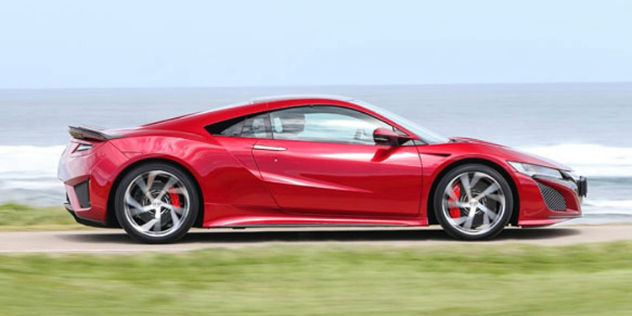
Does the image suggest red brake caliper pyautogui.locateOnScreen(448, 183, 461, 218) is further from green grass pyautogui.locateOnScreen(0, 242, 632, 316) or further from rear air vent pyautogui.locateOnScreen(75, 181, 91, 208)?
rear air vent pyautogui.locateOnScreen(75, 181, 91, 208)

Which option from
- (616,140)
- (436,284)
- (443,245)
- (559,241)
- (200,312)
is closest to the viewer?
Result: (200,312)

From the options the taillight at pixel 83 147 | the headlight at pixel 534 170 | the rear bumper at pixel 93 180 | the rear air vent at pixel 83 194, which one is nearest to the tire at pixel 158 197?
the rear bumper at pixel 93 180

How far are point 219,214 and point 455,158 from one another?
83.8 inches

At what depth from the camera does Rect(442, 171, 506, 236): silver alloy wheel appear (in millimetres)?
9031

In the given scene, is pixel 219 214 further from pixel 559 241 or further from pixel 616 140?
pixel 616 140

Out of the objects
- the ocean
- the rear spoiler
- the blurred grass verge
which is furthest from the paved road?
the ocean

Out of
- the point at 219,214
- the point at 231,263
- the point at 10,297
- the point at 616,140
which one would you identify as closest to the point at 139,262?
the point at 231,263

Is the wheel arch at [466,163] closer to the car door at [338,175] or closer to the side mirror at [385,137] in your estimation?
the car door at [338,175]

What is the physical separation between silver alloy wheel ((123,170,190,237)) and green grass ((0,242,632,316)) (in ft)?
2.72

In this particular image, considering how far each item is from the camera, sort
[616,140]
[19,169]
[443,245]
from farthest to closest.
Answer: [616,140] → [19,169] → [443,245]

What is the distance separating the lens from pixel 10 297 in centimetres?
605

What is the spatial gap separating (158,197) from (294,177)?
1201 millimetres

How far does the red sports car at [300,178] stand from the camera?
8.95 m

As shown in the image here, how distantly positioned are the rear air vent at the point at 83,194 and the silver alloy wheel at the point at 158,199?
40 cm
